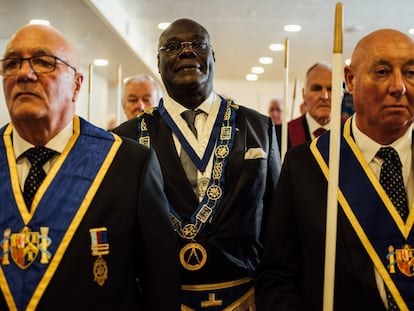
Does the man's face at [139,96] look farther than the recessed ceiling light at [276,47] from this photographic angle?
No

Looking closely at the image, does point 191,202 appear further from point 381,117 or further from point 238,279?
point 381,117

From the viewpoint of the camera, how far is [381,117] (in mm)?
1415

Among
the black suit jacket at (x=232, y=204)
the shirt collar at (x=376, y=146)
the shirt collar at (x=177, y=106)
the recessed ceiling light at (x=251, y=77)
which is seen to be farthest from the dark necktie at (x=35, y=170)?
the recessed ceiling light at (x=251, y=77)

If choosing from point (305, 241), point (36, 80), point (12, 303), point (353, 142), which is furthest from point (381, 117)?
point (12, 303)

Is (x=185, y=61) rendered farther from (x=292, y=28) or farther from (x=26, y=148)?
(x=292, y=28)

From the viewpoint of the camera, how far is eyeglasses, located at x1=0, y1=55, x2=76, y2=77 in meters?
1.39

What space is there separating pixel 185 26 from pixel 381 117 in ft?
2.58

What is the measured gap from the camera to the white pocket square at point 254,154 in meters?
1.81

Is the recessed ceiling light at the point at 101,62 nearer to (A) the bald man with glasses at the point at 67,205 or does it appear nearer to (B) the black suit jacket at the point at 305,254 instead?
(A) the bald man with glasses at the point at 67,205

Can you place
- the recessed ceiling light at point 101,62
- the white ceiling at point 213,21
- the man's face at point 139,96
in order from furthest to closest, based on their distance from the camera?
1. the recessed ceiling light at point 101,62
2. the white ceiling at point 213,21
3. the man's face at point 139,96

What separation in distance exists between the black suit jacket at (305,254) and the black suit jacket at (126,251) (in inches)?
10.3

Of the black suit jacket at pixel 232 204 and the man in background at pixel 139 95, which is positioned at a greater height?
the man in background at pixel 139 95

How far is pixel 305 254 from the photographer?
4.79 feet

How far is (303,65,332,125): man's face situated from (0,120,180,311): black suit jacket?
1.74 m
